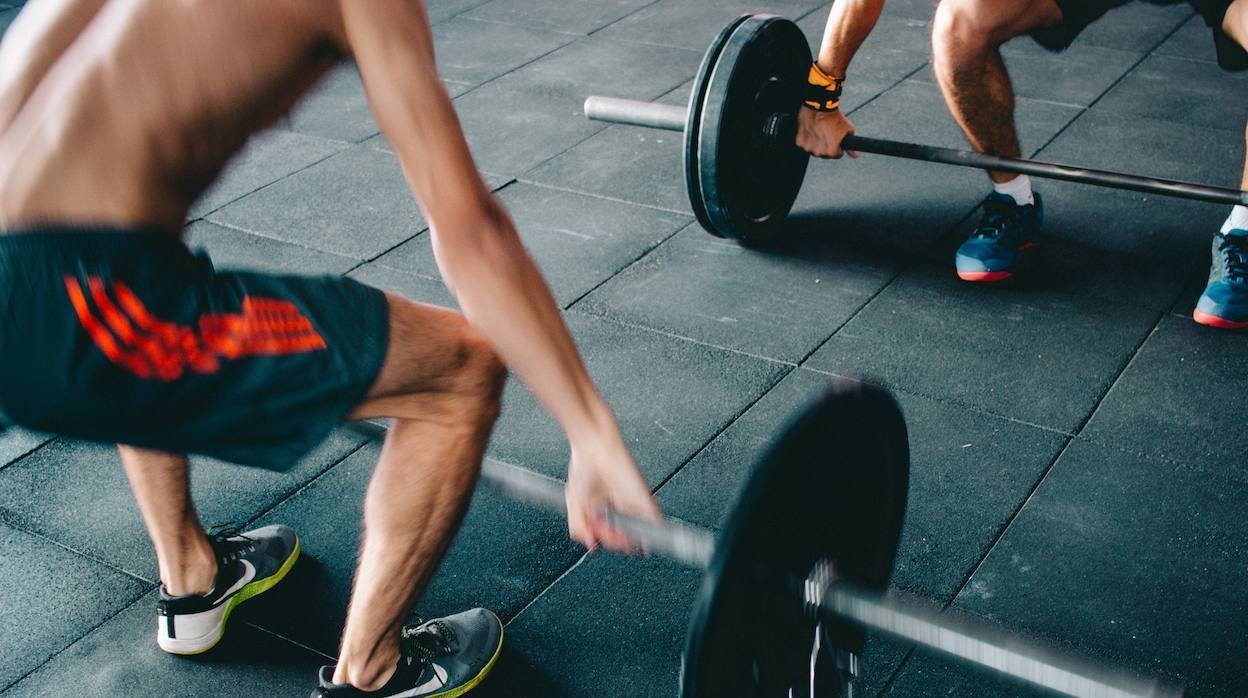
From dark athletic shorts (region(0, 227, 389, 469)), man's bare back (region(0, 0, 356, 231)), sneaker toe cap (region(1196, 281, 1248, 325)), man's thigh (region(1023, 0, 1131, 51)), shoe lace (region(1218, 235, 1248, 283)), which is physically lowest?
sneaker toe cap (region(1196, 281, 1248, 325))

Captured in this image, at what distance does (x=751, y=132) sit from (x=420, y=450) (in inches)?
54.5

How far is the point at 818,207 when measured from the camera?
115 inches

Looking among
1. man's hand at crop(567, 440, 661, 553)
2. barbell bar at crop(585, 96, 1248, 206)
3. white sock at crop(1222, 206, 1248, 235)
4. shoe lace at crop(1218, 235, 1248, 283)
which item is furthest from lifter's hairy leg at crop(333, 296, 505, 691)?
white sock at crop(1222, 206, 1248, 235)

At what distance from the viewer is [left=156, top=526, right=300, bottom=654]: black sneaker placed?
1711mm

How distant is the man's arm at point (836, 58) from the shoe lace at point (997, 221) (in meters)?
0.37

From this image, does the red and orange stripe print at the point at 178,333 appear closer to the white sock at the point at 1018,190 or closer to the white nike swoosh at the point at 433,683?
the white nike swoosh at the point at 433,683

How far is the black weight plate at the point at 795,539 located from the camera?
108 cm

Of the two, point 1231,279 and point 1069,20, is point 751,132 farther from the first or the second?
point 1231,279

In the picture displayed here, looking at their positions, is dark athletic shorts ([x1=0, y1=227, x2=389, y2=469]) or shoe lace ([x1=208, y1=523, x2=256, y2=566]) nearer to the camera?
dark athletic shorts ([x1=0, y1=227, x2=389, y2=469])

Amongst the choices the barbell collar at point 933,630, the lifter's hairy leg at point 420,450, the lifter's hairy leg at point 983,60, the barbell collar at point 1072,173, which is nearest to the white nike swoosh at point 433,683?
the lifter's hairy leg at point 420,450

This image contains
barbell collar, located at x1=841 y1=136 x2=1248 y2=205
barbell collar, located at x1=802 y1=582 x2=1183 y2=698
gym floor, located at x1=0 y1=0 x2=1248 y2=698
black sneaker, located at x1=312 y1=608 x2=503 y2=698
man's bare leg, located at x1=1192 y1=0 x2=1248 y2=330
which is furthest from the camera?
man's bare leg, located at x1=1192 y1=0 x2=1248 y2=330

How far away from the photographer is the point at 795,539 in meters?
1.24

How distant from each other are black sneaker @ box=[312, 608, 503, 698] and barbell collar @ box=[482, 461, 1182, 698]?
562mm

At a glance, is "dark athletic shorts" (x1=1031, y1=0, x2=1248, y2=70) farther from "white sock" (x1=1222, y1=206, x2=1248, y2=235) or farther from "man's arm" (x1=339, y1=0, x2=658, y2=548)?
"man's arm" (x1=339, y1=0, x2=658, y2=548)
